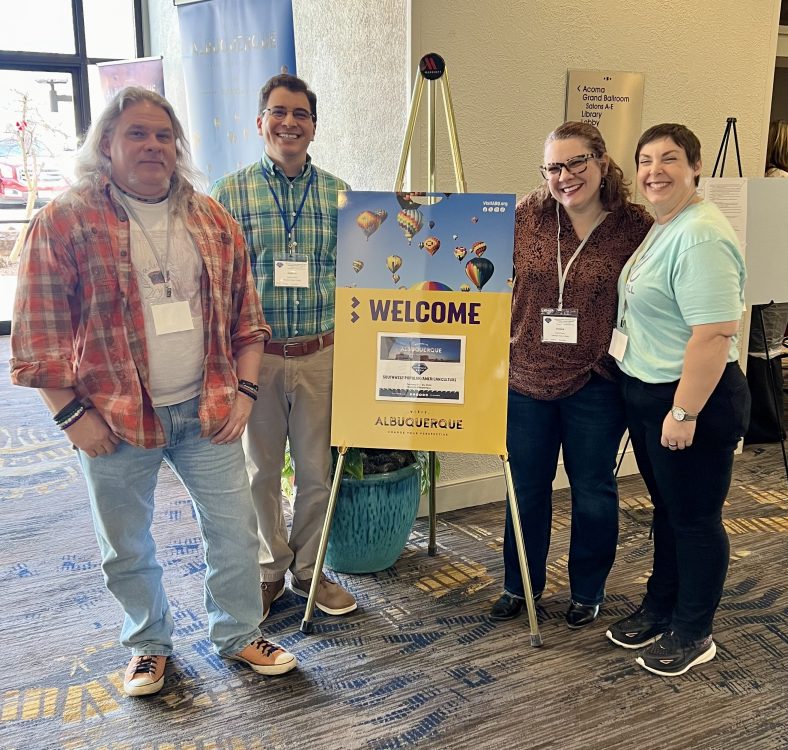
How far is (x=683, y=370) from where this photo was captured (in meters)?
1.77

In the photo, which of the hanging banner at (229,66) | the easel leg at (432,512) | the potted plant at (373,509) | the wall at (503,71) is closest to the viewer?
the potted plant at (373,509)

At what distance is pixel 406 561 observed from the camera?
2.73 m

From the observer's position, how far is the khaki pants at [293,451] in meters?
2.23

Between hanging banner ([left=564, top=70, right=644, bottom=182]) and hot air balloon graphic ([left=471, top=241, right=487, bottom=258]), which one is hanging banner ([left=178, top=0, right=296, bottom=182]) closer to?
hanging banner ([left=564, top=70, right=644, bottom=182])

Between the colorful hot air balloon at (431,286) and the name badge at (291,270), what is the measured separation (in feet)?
1.10

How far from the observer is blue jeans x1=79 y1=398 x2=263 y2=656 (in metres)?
1.77

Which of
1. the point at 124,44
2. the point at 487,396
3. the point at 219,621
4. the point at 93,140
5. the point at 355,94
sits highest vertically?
the point at 124,44

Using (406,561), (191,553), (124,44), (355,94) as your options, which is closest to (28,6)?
(124,44)

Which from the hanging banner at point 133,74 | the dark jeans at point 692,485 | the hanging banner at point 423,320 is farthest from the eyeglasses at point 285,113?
the hanging banner at point 133,74

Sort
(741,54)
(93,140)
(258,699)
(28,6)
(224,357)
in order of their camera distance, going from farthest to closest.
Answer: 1. (28,6)
2. (741,54)
3. (258,699)
4. (224,357)
5. (93,140)

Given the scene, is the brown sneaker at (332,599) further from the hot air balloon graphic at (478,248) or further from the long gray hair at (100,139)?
the long gray hair at (100,139)


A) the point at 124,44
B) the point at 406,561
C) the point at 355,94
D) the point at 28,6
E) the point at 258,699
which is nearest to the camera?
the point at 258,699

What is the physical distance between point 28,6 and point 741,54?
5.87m

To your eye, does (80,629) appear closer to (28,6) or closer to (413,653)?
(413,653)
